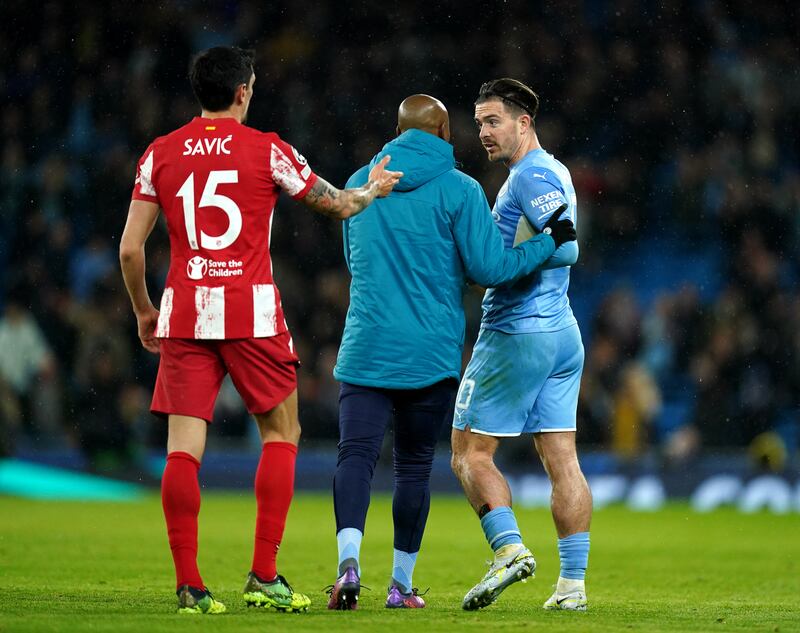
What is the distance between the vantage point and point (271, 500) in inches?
230

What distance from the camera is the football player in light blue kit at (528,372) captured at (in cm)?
646

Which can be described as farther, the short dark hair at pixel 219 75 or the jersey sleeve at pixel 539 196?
the jersey sleeve at pixel 539 196

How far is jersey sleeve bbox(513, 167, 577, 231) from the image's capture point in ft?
21.5

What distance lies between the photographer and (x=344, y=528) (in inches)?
239

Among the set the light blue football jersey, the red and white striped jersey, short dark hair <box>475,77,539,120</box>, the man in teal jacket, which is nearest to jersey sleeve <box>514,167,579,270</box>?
the light blue football jersey

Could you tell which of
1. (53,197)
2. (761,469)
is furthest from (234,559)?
(53,197)

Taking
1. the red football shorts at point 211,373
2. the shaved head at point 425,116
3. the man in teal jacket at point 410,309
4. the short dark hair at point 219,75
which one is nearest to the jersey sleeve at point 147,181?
the short dark hair at point 219,75

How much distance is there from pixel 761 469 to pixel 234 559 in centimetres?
792

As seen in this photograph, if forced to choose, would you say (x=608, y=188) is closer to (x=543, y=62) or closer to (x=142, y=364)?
(x=543, y=62)

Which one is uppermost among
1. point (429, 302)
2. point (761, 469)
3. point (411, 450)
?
point (429, 302)

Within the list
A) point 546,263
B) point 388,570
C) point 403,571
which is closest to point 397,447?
point 403,571

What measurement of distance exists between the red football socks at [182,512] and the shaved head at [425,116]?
Answer: 72.4 inches

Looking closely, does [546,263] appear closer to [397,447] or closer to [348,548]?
[397,447]

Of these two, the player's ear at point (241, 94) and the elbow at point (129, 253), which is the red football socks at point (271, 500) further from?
the player's ear at point (241, 94)
